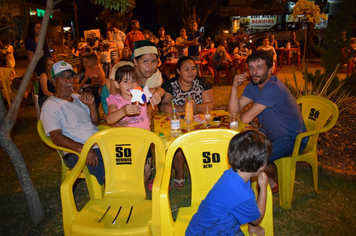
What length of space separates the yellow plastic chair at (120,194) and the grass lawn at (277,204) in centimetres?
85

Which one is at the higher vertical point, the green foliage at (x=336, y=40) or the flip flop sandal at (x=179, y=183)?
the green foliage at (x=336, y=40)

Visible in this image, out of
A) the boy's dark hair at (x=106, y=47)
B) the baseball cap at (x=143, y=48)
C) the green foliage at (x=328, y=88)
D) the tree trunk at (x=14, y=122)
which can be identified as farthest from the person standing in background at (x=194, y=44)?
the tree trunk at (x=14, y=122)

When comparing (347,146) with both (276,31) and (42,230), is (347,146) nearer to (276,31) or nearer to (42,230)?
(42,230)

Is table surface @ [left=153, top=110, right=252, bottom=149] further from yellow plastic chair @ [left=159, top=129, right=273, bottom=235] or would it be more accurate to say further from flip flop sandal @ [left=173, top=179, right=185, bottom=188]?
flip flop sandal @ [left=173, top=179, right=185, bottom=188]

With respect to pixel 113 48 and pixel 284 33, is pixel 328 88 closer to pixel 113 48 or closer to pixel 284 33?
pixel 113 48

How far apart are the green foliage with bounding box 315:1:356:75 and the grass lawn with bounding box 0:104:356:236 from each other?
2638mm

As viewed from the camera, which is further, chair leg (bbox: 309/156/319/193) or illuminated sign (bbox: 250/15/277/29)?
illuminated sign (bbox: 250/15/277/29)

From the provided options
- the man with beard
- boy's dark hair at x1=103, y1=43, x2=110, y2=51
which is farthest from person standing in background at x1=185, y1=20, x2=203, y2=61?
the man with beard

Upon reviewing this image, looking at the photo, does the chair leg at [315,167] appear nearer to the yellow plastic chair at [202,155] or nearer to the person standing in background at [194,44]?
the yellow plastic chair at [202,155]

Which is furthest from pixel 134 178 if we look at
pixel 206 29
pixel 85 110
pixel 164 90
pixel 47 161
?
pixel 206 29

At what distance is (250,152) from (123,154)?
4.44ft

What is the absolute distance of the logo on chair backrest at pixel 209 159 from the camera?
2445 mm

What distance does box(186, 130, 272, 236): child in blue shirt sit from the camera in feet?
5.33

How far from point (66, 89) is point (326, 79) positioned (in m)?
4.61
